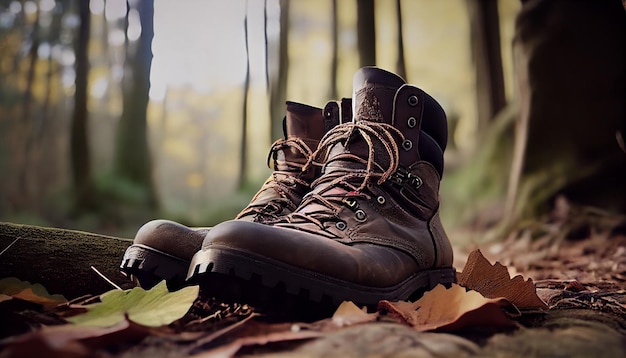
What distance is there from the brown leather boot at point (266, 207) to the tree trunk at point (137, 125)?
26.6ft

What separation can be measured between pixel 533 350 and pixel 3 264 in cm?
135

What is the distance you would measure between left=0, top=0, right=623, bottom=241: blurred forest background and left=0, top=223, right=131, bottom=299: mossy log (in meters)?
5.88

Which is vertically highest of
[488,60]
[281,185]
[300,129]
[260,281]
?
[488,60]

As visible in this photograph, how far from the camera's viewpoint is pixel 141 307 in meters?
1.01

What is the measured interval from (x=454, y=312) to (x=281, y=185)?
2.81 feet

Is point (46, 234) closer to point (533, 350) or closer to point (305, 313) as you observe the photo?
point (305, 313)

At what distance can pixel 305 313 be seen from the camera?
113 centimetres

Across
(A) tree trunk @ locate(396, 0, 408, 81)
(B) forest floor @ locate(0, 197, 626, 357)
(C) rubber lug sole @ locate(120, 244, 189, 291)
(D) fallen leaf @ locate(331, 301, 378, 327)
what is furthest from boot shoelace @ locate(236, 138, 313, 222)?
(A) tree trunk @ locate(396, 0, 408, 81)

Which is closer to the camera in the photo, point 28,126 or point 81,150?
point 81,150

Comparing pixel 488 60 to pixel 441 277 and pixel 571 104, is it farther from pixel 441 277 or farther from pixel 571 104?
pixel 441 277

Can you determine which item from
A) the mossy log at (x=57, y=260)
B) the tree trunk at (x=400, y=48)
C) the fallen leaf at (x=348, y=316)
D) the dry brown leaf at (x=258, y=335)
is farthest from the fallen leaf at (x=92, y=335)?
the tree trunk at (x=400, y=48)

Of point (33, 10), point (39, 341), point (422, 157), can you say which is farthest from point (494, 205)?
point (33, 10)

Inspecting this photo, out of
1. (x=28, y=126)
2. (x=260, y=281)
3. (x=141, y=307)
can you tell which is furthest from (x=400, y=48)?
(x=28, y=126)

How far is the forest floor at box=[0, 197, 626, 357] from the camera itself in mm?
824
